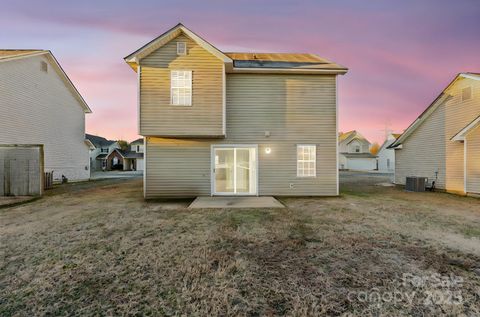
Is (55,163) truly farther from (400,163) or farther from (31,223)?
(400,163)

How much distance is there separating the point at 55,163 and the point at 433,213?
22647 millimetres

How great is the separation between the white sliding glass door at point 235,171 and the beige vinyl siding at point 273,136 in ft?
1.08

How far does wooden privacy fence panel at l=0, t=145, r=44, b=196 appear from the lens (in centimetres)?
1077

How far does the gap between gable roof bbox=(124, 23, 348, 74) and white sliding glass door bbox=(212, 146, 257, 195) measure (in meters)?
3.81

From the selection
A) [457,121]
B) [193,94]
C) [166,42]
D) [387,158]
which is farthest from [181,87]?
[387,158]

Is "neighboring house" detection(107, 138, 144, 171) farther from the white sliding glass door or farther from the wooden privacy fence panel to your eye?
the white sliding glass door

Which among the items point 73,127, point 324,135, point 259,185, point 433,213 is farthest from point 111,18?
point 433,213

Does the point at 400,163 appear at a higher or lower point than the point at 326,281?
higher

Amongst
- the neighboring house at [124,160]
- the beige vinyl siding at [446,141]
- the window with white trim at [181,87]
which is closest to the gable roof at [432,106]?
the beige vinyl siding at [446,141]

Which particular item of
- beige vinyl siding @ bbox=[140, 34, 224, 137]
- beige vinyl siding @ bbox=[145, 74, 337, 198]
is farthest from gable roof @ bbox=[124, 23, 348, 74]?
beige vinyl siding @ bbox=[145, 74, 337, 198]

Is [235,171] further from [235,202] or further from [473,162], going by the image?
[473,162]

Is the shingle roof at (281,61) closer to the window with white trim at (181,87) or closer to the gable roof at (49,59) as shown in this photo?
the window with white trim at (181,87)

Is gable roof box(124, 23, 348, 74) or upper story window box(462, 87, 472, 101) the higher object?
gable roof box(124, 23, 348, 74)

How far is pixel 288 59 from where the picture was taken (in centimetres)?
1180
